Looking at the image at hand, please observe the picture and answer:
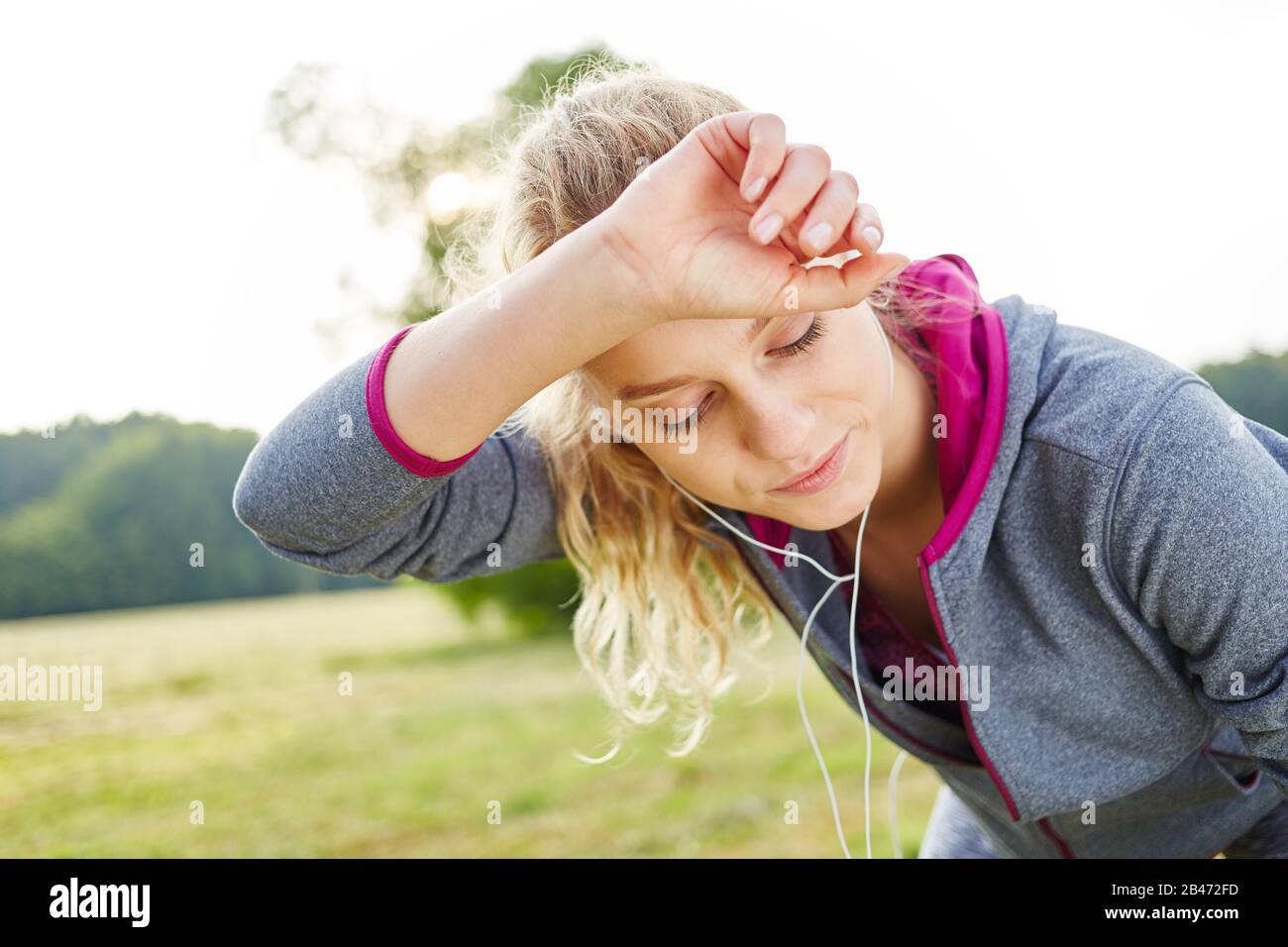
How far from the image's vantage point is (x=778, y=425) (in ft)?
5.06

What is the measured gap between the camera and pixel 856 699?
2.05 meters

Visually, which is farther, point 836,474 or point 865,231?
point 836,474

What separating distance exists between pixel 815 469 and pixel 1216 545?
57 centimetres

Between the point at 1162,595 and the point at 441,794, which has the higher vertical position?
the point at 1162,595

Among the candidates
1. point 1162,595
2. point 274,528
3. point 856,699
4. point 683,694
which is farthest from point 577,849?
point 1162,595

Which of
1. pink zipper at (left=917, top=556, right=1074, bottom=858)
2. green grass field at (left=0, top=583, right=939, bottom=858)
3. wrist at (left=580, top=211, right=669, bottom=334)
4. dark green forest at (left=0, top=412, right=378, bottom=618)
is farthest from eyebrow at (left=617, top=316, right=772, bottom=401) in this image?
dark green forest at (left=0, top=412, right=378, bottom=618)

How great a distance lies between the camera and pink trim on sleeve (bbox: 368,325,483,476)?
1613 mm

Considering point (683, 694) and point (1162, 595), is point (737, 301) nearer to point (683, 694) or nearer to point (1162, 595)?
point (1162, 595)

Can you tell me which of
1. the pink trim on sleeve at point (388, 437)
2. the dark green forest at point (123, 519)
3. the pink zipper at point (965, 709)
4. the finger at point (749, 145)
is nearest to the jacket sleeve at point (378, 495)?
the pink trim on sleeve at point (388, 437)

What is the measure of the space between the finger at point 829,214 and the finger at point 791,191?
0.05ft

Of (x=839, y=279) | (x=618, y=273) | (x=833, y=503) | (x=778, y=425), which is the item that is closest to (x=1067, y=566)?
(x=833, y=503)

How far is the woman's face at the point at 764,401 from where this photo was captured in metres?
1.50

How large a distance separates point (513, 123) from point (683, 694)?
4.34 ft

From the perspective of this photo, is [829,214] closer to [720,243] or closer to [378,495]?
[720,243]
